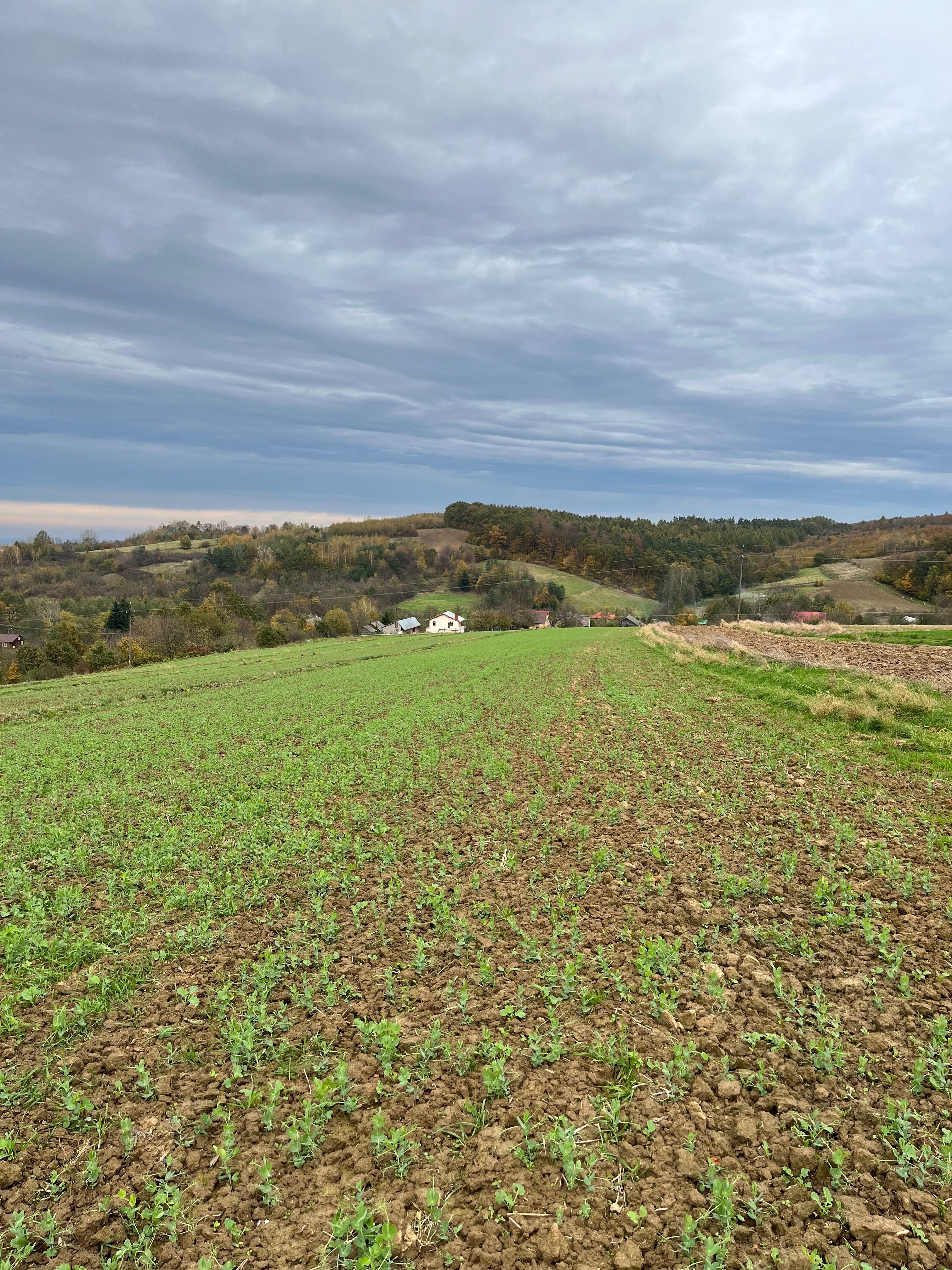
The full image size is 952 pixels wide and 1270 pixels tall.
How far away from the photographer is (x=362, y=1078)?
5.05 metres

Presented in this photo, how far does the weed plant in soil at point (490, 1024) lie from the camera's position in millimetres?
3818

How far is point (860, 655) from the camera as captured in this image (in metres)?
28.8

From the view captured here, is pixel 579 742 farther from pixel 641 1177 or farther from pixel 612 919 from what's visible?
pixel 641 1177

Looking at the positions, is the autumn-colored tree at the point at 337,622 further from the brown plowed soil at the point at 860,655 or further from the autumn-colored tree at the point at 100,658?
the brown plowed soil at the point at 860,655

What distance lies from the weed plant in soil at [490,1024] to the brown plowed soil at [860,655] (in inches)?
421

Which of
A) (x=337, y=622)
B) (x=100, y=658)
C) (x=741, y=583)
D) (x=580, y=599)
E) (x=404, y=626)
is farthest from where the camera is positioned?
(x=580, y=599)

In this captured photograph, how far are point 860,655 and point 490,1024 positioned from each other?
29.3m

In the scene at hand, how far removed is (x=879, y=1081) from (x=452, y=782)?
382 inches

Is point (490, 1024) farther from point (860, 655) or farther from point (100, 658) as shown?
point (100, 658)

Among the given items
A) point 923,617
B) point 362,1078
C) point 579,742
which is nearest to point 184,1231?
point 362,1078

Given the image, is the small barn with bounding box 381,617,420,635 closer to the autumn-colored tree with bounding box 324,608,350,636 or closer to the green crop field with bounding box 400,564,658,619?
the green crop field with bounding box 400,564,658,619

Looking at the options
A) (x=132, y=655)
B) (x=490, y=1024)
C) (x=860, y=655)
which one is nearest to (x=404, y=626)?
(x=132, y=655)

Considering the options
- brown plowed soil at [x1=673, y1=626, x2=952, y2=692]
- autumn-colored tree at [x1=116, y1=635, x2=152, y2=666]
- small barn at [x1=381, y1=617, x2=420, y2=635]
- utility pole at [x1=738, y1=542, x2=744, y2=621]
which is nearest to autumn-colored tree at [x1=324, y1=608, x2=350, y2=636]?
small barn at [x1=381, y1=617, x2=420, y2=635]

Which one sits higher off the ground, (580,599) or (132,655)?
(580,599)
